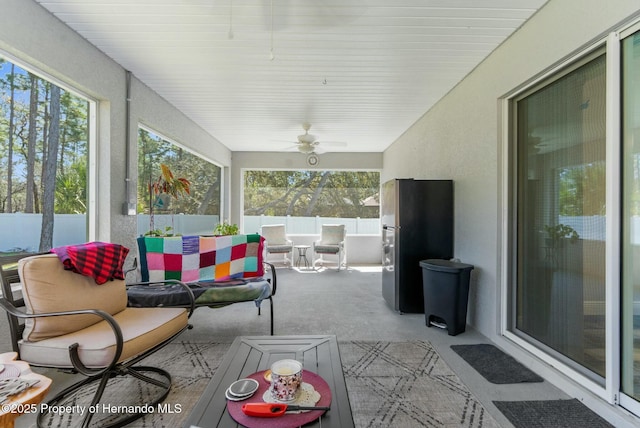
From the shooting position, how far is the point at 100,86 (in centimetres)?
262

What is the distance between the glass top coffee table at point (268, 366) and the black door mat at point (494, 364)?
4.12 ft

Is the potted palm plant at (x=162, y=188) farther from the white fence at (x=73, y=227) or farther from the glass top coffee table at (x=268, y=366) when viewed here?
the glass top coffee table at (x=268, y=366)

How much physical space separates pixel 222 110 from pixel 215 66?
134 centimetres

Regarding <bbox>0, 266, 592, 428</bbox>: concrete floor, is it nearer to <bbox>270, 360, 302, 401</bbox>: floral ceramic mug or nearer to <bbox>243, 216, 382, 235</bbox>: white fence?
<bbox>270, 360, 302, 401</bbox>: floral ceramic mug

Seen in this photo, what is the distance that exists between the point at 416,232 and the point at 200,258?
2281 millimetres

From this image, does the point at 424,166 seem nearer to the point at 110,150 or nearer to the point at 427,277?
the point at 427,277

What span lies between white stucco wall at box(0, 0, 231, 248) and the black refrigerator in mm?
2831

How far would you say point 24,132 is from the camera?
2.14 m

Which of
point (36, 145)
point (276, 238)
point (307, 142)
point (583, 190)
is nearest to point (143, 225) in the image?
point (36, 145)

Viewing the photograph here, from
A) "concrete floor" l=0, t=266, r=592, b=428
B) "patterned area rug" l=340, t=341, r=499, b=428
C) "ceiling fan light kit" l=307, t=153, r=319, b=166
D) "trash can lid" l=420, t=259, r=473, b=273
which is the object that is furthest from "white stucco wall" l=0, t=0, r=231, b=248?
"ceiling fan light kit" l=307, t=153, r=319, b=166

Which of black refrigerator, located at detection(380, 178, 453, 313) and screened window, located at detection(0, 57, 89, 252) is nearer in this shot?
screened window, located at detection(0, 57, 89, 252)

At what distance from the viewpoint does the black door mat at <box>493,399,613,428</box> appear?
160 cm

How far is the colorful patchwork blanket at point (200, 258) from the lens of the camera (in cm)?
279

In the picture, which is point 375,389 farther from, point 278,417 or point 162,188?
point 162,188
